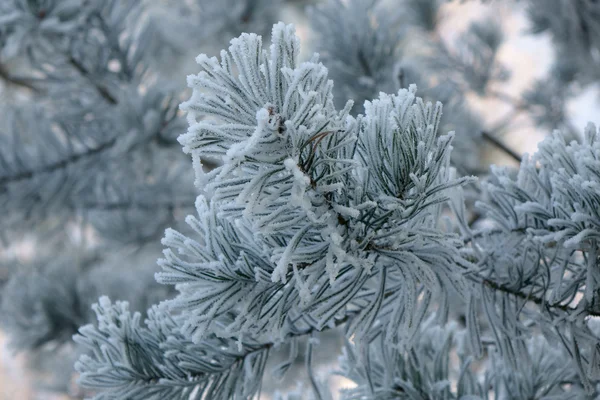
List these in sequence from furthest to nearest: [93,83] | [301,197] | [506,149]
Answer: [93,83] < [506,149] < [301,197]

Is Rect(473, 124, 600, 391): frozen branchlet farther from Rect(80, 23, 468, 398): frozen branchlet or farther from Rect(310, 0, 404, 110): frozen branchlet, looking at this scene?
Rect(310, 0, 404, 110): frozen branchlet

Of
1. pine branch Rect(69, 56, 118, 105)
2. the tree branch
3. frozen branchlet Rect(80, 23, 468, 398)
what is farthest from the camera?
pine branch Rect(69, 56, 118, 105)

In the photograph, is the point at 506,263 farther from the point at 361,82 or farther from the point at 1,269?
the point at 1,269

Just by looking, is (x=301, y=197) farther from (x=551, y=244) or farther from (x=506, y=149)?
(x=506, y=149)

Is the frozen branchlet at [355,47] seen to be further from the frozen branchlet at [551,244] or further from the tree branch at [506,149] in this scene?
the frozen branchlet at [551,244]

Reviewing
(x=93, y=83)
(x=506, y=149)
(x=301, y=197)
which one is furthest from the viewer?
(x=93, y=83)

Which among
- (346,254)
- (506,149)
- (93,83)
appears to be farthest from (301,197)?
(93,83)

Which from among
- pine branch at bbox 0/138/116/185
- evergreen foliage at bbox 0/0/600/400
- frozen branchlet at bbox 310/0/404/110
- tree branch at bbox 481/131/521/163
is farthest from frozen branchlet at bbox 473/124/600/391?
pine branch at bbox 0/138/116/185

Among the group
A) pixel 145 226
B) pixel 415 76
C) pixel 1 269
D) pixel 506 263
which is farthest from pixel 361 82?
pixel 1 269

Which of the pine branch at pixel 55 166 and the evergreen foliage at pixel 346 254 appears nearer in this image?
the evergreen foliage at pixel 346 254

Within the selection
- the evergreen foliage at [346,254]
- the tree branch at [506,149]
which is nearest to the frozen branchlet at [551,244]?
the evergreen foliage at [346,254]

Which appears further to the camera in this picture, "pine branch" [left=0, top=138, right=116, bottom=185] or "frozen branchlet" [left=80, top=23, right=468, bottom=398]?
"pine branch" [left=0, top=138, right=116, bottom=185]
